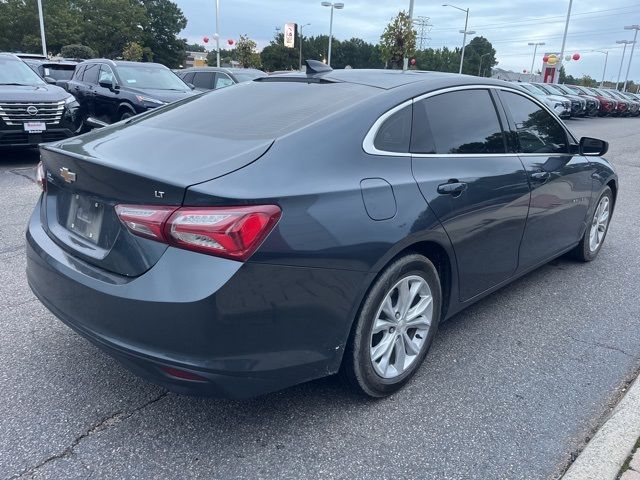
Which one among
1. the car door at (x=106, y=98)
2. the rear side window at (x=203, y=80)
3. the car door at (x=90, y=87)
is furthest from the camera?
the rear side window at (x=203, y=80)

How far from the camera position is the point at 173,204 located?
2.13 meters

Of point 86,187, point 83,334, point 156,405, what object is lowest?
point 156,405

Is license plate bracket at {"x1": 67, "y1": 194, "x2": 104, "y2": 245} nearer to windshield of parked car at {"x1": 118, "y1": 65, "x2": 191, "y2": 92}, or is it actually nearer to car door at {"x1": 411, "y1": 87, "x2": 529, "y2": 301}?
car door at {"x1": 411, "y1": 87, "x2": 529, "y2": 301}

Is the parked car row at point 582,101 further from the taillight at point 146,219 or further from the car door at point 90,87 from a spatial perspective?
the taillight at point 146,219

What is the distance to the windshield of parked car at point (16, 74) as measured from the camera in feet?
29.0

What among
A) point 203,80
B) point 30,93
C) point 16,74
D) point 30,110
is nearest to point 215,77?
point 203,80

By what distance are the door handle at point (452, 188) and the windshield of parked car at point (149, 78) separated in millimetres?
8714

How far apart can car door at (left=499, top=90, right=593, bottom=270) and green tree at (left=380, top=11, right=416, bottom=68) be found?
762 inches

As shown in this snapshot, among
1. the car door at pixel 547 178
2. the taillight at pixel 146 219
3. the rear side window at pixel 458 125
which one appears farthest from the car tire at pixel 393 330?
the car door at pixel 547 178

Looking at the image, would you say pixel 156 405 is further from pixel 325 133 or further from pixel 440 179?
pixel 440 179

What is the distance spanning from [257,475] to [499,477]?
3.42 feet

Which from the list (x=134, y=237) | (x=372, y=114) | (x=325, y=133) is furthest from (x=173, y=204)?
(x=372, y=114)

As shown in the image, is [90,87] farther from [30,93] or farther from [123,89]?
[30,93]

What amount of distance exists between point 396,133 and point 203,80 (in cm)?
1295
